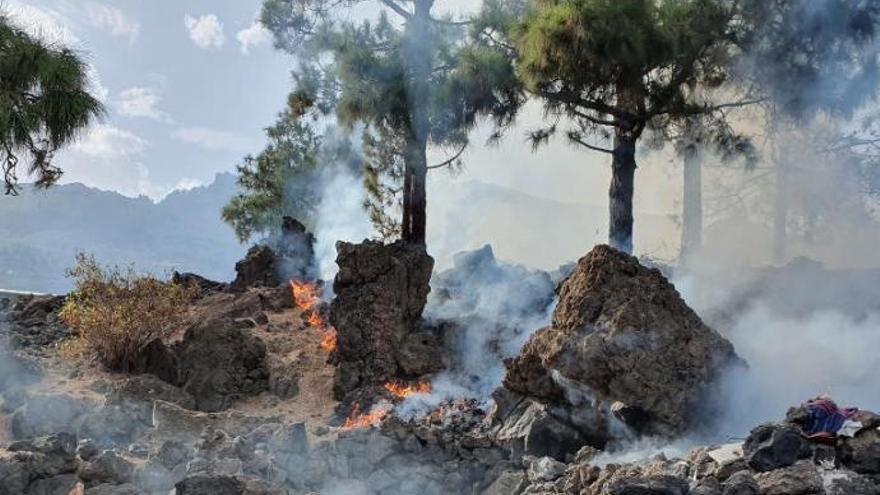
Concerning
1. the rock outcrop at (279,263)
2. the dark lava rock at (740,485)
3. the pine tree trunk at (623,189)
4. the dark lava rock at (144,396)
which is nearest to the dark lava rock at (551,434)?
the dark lava rock at (740,485)

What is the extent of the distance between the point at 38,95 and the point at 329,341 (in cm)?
582

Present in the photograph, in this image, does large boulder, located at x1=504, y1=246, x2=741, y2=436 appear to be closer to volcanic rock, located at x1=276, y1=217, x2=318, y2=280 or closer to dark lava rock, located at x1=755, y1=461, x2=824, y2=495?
dark lava rock, located at x1=755, y1=461, x2=824, y2=495

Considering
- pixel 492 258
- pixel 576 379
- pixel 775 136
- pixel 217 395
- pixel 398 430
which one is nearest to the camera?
pixel 398 430

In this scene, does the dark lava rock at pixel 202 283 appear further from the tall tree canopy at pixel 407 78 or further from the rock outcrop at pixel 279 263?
the tall tree canopy at pixel 407 78

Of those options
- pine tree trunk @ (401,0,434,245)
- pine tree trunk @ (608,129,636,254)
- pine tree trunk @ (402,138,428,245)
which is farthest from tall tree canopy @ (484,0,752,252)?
pine tree trunk @ (402,138,428,245)

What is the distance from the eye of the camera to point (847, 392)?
8914 millimetres

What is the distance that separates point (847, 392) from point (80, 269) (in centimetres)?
1042

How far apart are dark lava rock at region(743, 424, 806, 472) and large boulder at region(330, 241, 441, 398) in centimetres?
645

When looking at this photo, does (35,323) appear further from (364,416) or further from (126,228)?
(126,228)

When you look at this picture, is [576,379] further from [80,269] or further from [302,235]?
[302,235]

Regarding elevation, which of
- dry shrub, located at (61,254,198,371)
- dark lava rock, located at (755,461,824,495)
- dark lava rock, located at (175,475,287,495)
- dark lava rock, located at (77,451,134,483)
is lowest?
dark lava rock, located at (175,475,287,495)

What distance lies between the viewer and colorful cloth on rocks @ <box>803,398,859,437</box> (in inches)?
235

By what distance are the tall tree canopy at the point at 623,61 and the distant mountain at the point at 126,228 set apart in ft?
272

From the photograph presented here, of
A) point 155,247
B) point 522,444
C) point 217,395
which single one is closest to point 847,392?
point 522,444
